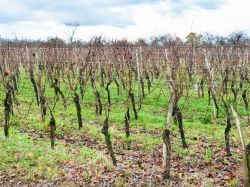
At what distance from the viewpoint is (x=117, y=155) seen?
35.7 feet

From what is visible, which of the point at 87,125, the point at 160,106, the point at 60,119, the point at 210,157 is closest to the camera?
the point at 210,157

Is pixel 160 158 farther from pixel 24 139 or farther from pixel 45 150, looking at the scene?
pixel 24 139

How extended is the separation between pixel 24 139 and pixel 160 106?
9.87 m

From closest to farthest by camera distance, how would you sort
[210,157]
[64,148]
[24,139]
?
1. [210,157]
2. [64,148]
3. [24,139]

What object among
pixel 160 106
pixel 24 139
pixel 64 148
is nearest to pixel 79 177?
pixel 64 148

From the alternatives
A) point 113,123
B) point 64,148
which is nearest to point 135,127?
point 113,123

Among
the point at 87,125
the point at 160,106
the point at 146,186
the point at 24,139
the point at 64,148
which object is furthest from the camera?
the point at 160,106

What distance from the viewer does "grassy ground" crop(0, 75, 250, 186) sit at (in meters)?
8.94

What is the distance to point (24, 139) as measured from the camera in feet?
39.9

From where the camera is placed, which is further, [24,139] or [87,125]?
[87,125]

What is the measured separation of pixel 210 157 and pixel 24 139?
5.82m

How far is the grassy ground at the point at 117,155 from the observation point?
8.94 metres

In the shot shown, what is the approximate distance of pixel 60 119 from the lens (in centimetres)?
1599

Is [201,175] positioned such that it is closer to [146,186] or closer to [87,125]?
[146,186]
